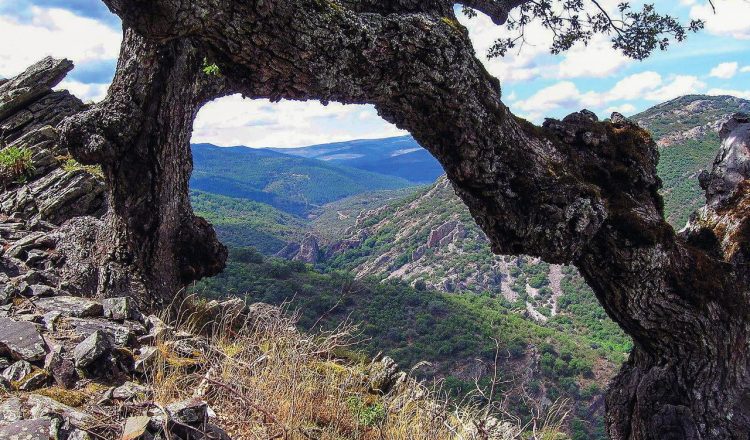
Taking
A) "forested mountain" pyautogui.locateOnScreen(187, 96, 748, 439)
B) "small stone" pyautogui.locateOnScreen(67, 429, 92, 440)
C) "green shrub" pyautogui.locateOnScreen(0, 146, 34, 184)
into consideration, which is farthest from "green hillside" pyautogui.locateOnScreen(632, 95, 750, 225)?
"small stone" pyautogui.locateOnScreen(67, 429, 92, 440)

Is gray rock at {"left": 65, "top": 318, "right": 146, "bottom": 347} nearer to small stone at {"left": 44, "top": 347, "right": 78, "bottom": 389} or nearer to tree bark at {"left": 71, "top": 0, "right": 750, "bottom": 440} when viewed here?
small stone at {"left": 44, "top": 347, "right": 78, "bottom": 389}

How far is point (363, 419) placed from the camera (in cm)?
419

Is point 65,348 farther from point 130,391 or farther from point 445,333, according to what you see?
point 445,333

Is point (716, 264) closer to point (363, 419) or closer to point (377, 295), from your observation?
point (363, 419)

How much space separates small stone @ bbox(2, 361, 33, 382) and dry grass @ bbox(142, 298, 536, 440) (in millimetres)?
730

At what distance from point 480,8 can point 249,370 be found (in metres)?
4.72

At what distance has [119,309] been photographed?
462 cm

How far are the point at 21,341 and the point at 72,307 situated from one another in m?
1.02

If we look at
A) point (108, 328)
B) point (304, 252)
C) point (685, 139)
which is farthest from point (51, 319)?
point (304, 252)

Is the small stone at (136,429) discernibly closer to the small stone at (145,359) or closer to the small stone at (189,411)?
the small stone at (189,411)

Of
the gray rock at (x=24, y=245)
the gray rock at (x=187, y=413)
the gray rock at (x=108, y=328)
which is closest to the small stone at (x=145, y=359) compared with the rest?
the gray rock at (x=108, y=328)

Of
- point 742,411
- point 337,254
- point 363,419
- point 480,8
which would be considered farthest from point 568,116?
point 337,254

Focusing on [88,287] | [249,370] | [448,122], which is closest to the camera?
[448,122]

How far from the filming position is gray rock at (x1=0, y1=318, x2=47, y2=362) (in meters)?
3.45
